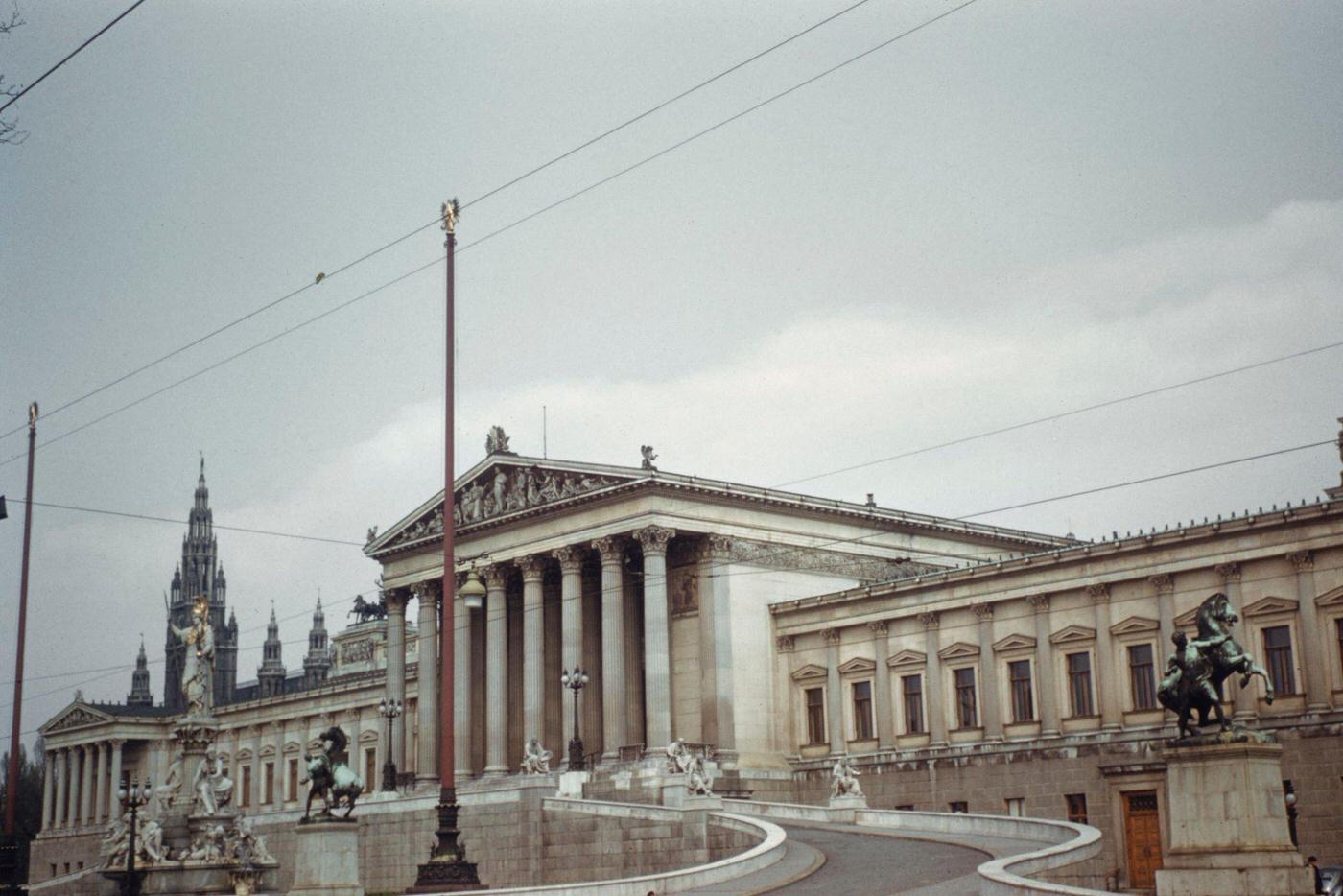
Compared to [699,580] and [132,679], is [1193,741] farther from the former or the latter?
[132,679]

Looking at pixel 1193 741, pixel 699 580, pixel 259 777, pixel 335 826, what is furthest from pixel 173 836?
→ pixel 259 777

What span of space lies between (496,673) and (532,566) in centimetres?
497

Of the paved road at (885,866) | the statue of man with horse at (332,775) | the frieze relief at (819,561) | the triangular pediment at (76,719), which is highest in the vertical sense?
the frieze relief at (819,561)

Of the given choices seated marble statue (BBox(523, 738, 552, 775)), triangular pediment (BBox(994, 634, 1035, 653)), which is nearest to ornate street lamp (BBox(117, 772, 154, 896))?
seated marble statue (BBox(523, 738, 552, 775))

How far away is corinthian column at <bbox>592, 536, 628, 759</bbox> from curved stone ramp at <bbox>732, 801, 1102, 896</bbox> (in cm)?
1458

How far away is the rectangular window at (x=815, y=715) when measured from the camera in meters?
68.2

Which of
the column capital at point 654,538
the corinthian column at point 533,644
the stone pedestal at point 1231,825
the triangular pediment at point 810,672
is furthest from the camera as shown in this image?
the corinthian column at point 533,644

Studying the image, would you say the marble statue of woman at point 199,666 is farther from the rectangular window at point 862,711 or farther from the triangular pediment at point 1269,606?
the triangular pediment at point 1269,606

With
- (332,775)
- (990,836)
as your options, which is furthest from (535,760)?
(332,775)

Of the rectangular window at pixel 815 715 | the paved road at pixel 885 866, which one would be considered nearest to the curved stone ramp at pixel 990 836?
the paved road at pixel 885 866

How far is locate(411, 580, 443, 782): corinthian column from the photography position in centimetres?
7656

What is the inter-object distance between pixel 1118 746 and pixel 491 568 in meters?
29.6

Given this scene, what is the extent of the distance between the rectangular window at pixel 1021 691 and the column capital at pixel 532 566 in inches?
851

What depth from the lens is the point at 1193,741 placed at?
2555 cm
